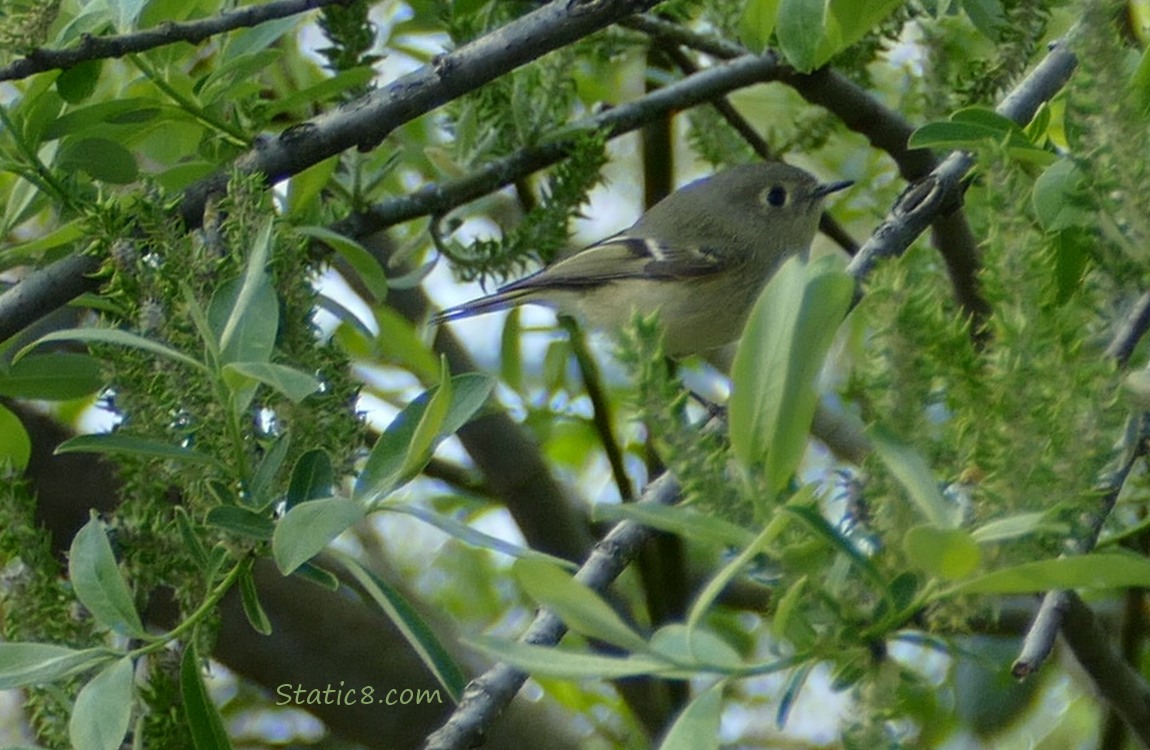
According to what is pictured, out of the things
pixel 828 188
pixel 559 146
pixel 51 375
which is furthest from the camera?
pixel 828 188

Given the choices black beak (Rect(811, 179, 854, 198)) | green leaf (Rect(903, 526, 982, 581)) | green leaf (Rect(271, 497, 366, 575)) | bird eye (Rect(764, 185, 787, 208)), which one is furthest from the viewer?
bird eye (Rect(764, 185, 787, 208))

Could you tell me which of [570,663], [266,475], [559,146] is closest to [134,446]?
[266,475]

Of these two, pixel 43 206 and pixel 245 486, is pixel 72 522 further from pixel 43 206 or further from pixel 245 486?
pixel 245 486

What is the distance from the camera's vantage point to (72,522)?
2.47m

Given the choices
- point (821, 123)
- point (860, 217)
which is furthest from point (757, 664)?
point (860, 217)

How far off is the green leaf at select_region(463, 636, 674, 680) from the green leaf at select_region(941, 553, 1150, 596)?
16cm

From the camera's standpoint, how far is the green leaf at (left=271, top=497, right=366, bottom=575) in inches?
35.3

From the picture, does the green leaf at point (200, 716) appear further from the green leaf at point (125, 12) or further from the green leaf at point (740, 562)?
the green leaf at point (125, 12)

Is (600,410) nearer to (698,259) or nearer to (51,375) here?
(698,259)

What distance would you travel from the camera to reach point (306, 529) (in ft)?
2.97

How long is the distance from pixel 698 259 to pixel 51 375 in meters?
1.82

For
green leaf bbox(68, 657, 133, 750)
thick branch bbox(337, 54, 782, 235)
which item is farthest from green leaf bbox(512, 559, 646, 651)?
thick branch bbox(337, 54, 782, 235)

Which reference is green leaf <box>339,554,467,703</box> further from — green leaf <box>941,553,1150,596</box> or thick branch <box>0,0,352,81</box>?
thick branch <box>0,0,352,81</box>

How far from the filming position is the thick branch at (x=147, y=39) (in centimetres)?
130
